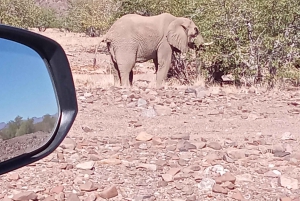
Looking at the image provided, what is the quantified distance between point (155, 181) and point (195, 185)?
0.37 metres

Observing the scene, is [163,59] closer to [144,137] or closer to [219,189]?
[144,137]

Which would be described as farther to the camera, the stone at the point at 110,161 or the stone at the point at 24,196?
the stone at the point at 110,161

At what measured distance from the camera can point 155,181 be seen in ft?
15.6

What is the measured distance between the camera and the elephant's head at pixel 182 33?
1233cm

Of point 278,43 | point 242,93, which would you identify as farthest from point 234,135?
point 278,43

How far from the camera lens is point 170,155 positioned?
5453mm

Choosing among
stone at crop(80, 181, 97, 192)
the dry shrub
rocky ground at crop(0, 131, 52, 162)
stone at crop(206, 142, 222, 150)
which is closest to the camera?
rocky ground at crop(0, 131, 52, 162)

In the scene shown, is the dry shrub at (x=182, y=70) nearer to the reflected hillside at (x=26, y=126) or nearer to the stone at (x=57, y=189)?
the stone at (x=57, y=189)

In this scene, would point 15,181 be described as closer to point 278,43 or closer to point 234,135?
point 234,135

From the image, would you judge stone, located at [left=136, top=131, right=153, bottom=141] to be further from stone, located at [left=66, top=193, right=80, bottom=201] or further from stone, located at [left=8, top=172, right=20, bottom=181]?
stone, located at [left=66, top=193, right=80, bottom=201]

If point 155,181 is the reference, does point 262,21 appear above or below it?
above

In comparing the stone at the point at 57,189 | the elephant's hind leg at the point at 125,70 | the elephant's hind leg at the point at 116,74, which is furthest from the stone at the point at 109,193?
the elephant's hind leg at the point at 116,74

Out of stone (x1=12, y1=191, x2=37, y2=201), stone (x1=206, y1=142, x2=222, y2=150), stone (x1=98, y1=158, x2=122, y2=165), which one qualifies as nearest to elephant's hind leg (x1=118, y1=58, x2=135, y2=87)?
stone (x1=206, y1=142, x2=222, y2=150)

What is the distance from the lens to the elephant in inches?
490
